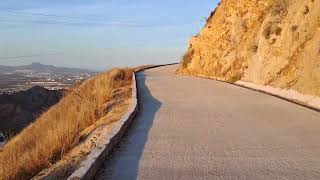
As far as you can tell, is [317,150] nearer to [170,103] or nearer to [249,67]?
[170,103]

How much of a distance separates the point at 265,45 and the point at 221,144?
13632 millimetres

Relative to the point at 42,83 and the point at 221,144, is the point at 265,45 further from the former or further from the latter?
the point at 42,83

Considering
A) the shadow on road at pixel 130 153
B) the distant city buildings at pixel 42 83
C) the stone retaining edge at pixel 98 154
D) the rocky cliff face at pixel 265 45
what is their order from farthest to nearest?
the distant city buildings at pixel 42 83 → the rocky cliff face at pixel 265 45 → the shadow on road at pixel 130 153 → the stone retaining edge at pixel 98 154

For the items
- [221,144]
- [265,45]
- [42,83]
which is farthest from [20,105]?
[221,144]

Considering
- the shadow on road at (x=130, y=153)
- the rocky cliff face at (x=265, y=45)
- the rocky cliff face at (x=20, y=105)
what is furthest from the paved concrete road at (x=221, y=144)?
the rocky cliff face at (x=20, y=105)

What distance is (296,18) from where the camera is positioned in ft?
64.6

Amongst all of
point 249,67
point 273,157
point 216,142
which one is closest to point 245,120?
point 216,142

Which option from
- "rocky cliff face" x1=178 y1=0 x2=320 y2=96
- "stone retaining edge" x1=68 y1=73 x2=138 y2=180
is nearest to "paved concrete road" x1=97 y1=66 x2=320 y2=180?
"stone retaining edge" x1=68 y1=73 x2=138 y2=180

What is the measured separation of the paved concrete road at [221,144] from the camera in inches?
282

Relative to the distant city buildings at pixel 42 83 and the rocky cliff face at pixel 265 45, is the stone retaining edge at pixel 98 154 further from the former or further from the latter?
the distant city buildings at pixel 42 83

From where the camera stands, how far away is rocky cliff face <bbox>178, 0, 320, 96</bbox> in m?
17.1

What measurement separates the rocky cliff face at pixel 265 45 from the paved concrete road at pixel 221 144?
2827mm

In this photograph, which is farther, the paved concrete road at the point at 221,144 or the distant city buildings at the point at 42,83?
the distant city buildings at the point at 42,83

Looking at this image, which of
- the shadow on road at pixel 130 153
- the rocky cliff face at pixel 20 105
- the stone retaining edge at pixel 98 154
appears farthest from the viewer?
the rocky cliff face at pixel 20 105
